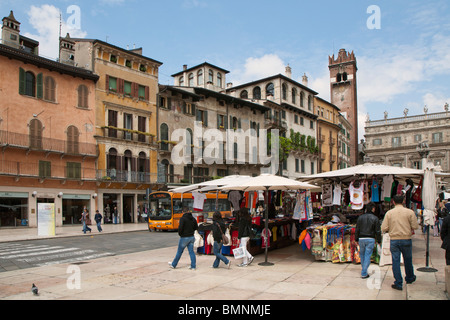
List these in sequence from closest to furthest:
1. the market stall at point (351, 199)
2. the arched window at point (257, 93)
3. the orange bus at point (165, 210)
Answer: the market stall at point (351, 199), the orange bus at point (165, 210), the arched window at point (257, 93)

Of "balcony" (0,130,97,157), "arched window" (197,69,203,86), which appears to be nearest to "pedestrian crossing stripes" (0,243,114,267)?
"balcony" (0,130,97,157)

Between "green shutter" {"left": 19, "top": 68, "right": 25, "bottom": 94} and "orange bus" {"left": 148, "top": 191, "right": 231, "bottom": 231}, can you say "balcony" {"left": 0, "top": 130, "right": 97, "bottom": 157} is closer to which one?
"green shutter" {"left": 19, "top": 68, "right": 25, "bottom": 94}

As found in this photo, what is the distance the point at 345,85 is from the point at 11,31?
60154 mm

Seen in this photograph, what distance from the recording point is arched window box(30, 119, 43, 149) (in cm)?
2929

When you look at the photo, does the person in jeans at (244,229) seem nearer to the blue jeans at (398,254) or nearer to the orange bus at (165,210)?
the blue jeans at (398,254)

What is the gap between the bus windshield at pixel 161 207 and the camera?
87.7ft

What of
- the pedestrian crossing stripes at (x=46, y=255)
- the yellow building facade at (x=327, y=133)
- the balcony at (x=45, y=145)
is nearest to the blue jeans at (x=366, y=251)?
the pedestrian crossing stripes at (x=46, y=255)

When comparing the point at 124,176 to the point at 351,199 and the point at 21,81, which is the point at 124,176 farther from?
the point at 351,199

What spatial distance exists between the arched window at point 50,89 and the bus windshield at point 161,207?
40.5 ft

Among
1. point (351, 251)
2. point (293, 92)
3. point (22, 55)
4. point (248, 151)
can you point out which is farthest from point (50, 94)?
point (293, 92)

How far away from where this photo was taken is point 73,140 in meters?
32.1

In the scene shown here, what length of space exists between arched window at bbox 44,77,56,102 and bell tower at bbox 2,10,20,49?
3.58 m

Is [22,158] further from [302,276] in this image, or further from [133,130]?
[302,276]
